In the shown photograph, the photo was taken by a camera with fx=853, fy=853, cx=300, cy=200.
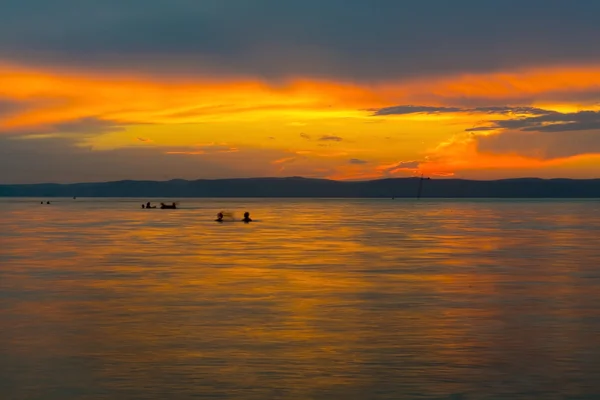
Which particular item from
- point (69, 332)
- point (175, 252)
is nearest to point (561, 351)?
point (69, 332)

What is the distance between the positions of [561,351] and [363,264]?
20.5m

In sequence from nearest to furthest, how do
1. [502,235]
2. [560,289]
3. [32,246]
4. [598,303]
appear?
[598,303]
[560,289]
[32,246]
[502,235]

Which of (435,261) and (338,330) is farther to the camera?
(435,261)

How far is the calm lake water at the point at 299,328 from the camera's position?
1496 cm

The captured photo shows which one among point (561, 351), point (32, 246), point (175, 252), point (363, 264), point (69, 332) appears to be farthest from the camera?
point (32, 246)

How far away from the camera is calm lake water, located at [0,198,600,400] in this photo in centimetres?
1496

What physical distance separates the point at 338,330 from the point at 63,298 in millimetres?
10200

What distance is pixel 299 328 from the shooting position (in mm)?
20516

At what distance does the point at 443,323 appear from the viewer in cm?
2131

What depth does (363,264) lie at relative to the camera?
38.1m

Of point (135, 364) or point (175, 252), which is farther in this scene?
point (175, 252)

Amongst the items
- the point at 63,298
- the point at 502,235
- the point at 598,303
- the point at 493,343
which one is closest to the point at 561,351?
the point at 493,343

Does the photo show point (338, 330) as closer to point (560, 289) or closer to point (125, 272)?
point (560, 289)

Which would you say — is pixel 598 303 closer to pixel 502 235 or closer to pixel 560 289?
pixel 560 289
